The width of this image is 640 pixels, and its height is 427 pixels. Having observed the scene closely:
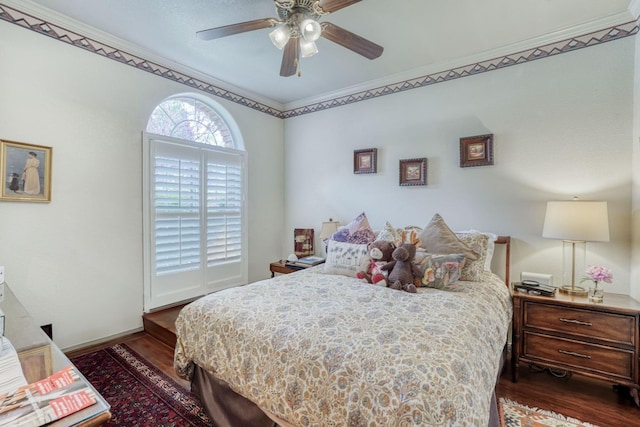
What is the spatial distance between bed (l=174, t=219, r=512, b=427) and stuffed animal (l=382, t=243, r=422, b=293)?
0.11m

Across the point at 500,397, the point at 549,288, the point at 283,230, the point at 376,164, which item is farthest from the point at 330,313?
the point at 283,230

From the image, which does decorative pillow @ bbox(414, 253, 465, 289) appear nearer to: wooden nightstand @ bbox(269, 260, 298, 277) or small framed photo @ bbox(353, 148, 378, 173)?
small framed photo @ bbox(353, 148, 378, 173)

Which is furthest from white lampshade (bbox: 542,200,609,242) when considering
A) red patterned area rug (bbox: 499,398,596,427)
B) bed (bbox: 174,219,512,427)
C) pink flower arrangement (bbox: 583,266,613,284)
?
red patterned area rug (bbox: 499,398,596,427)

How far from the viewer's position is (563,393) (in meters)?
1.99

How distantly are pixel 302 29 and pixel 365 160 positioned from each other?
191 cm

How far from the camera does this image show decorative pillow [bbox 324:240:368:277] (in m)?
2.41

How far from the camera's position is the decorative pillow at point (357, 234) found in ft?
9.05

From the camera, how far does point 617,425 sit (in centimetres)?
168

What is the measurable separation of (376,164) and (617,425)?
2712 millimetres

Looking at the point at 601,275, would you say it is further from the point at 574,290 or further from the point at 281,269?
the point at 281,269

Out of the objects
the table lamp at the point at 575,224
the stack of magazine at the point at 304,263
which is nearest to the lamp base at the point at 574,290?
the table lamp at the point at 575,224

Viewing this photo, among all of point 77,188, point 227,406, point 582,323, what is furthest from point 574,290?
point 77,188

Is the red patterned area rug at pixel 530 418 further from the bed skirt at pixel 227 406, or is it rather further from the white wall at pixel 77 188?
the white wall at pixel 77 188

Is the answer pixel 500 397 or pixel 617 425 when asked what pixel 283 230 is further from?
pixel 617 425
